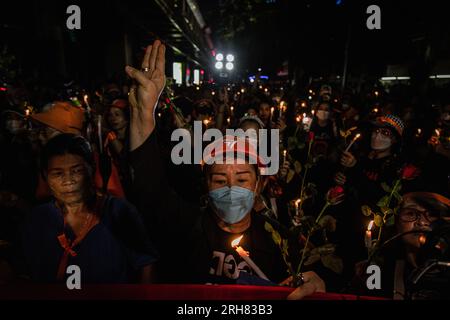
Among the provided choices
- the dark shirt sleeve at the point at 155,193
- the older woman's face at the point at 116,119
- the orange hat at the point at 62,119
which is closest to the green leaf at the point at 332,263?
the dark shirt sleeve at the point at 155,193

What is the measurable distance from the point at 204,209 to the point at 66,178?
3.30 ft

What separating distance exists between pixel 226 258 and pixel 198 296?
514mm

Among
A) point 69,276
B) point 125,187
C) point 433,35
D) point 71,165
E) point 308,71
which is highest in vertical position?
point 308,71

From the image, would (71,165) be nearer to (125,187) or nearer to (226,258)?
(226,258)

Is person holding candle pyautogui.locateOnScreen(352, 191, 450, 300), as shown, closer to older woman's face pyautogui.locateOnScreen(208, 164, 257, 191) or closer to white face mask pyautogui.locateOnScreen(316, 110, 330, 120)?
older woman's face pyautogui.locateOnScreen(208, 164, 257, 191)

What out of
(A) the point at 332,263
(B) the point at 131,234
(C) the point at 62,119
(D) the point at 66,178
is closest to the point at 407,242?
(A) the point at 332,263

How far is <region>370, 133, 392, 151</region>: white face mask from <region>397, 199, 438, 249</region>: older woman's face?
193 cm

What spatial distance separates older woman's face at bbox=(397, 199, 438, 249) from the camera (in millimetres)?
2248

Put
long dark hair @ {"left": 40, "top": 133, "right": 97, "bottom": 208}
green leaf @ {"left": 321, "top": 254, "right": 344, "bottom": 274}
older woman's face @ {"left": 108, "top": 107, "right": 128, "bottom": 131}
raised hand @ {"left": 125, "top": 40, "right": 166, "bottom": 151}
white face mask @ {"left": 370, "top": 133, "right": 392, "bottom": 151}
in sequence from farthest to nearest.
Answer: older woman's face @ {"left": 108, "top": 107, "right": 128, "bottom": 131}
white face mask @ {"left": 370, "top": 133, "right": 392, "bottom": 151}
long dark hair @ {"left": 40, "top": 133, "right": 97, "bottom": 208}
raised hand @ {"left": 125, "top": 40, "right": 166, "bottom": 151}
green leaf @ {"left": 321, "top": 254, "right": 344, "bottom": 274}

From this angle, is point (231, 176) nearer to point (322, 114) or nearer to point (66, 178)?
point (66, 178)

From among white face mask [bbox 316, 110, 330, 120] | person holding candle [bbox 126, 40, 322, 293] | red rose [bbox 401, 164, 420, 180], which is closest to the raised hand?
person holding candle [bbox 126, 40, 322, 293]

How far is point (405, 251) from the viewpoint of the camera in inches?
Result: 91.8

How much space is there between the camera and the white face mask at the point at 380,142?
4207 millimetres
